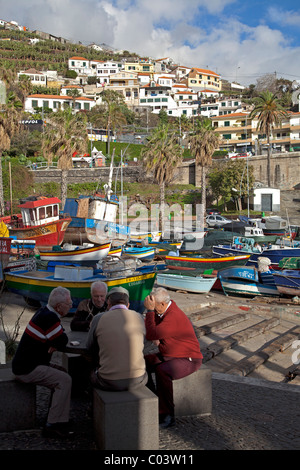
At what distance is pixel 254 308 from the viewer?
16.4 m

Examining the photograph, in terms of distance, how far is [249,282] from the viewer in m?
20.3

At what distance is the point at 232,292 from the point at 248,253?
→ 16.6 ft

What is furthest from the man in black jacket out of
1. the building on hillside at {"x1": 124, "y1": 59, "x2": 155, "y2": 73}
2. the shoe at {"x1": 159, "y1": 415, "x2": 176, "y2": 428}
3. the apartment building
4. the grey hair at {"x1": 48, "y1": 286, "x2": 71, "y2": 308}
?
the building on hillside at {"x1": 124, "y1": 59, "x2": 155, "y2": 73}

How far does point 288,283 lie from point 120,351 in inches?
616

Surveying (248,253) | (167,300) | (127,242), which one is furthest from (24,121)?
(167,300)

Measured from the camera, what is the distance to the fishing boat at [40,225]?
90.5 feet

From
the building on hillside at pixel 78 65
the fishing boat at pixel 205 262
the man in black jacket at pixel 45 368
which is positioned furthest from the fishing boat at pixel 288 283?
the building on hillside at pixel 78 65

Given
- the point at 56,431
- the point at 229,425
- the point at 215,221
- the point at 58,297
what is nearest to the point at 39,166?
the point at 215,221

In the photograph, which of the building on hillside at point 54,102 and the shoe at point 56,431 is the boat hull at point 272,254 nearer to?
the shoe at point 56,431

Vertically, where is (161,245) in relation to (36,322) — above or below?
below

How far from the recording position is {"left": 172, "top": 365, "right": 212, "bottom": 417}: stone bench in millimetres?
5184

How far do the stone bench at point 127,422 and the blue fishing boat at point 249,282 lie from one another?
53.9ft

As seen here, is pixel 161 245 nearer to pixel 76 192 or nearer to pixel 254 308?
pixel 254 308

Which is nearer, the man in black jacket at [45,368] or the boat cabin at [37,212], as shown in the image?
the man in black jacket at [45,368]
